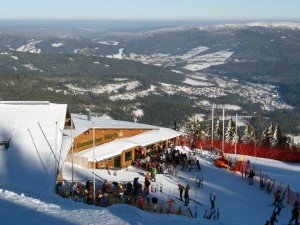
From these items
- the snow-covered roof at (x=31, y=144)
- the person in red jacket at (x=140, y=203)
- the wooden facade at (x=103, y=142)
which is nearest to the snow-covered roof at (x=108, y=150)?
the wooden facade at (x=103, y=142)

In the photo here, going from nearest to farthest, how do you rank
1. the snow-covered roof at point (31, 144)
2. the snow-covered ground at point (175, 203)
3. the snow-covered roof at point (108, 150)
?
the snow-covered ground at point (175, 203)
the snow-covered roof at point (31, 144)
the snow-covered roof at point (108, 150)

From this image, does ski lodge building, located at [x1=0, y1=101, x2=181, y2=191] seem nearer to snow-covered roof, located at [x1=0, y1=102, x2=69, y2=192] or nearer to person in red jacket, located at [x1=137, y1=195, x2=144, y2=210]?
snow-covered roof, located at [x1=0, y1=102, x2=69, y2=192]

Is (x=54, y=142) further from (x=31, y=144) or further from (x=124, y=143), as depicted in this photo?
(x=124, y=143)

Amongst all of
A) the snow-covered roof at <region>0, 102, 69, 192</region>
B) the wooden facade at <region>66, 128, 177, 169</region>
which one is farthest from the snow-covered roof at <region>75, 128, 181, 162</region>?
the snow-covered roof at <region>0, 102, 69, 192</region>

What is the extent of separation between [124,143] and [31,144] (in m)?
7.57

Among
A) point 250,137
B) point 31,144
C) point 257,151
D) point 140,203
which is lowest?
point 250,137

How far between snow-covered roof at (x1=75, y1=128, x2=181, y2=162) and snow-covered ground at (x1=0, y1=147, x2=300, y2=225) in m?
1.56

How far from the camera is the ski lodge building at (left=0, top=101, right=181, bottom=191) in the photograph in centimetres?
2498

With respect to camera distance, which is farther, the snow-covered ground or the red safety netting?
the red safety netting

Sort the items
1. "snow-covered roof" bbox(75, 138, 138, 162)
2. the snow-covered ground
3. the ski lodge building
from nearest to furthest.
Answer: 1. the snow-covered ground
2. the ski lodge building
3. "snow-covered roof" bbox(75, 138, 138, 162)

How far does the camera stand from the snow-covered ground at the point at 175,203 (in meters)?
17.7

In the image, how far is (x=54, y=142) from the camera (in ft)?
89.9

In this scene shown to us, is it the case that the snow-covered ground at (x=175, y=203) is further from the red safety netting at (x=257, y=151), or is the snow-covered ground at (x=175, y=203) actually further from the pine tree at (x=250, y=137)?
the pine tree at (x=250, y=137)

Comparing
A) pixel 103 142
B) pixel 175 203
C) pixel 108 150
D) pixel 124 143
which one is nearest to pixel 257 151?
pixel 124 143
